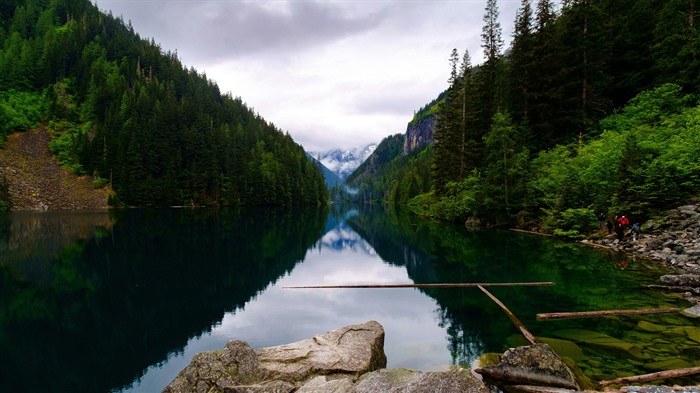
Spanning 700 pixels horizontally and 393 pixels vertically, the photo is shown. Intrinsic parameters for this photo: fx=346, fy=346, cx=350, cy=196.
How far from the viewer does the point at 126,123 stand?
108 m

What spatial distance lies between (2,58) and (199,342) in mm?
168627

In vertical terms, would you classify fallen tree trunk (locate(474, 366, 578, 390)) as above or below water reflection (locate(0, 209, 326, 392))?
above

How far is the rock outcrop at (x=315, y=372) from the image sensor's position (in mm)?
5309

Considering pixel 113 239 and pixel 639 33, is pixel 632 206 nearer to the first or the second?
pixel 639 33

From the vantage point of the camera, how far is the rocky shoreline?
14135mm

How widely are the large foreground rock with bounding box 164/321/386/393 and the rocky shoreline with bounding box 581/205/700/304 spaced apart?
13.8 metres

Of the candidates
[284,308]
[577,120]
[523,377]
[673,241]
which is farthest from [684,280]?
[577,120]

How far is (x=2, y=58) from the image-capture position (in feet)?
396

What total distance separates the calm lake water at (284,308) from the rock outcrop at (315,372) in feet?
6.37

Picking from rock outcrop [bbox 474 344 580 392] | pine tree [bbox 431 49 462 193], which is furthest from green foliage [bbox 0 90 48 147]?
rock outcrop [bbox 474 344 580 392]

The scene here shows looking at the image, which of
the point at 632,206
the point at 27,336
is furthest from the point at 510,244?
the point at 27,336

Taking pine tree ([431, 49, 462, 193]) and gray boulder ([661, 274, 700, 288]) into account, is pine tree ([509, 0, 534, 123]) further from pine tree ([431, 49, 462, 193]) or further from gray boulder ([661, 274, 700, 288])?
gray boulder ([661, 274, 700, 288])

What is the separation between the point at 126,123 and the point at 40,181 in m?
30.1

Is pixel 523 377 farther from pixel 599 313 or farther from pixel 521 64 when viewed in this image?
pixel 521 64
